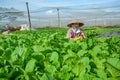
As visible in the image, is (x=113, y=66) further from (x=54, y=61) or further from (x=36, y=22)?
A: (x=36, y=22)

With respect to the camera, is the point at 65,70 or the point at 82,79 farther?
the point at 65,70

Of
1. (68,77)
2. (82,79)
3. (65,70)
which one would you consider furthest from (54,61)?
(82,79)

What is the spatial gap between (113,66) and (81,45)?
89.2 inches

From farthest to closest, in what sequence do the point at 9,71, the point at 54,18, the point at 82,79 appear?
1. the point at 54,18
2. the point at 9,71
3. the point at 82,79

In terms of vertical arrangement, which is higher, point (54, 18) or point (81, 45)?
point (81, 45)

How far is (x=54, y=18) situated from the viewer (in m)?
69.6

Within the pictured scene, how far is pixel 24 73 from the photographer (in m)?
2.10

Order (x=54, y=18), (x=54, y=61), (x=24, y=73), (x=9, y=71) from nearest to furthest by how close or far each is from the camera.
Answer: (x=24, y=73)
(x=9, y=71)
(x=54, y=61)
(x=54, y=18)

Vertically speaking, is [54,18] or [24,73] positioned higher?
[24,73]

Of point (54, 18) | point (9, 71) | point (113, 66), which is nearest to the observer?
point (113, 66)

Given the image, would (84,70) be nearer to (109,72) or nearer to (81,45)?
(109,72)

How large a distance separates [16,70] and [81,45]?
6.94ft

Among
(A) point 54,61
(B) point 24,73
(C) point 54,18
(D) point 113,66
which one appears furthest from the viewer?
(C) point 54,18

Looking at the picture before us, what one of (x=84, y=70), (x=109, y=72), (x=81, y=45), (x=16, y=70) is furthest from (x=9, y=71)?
(x=81, y=45)
